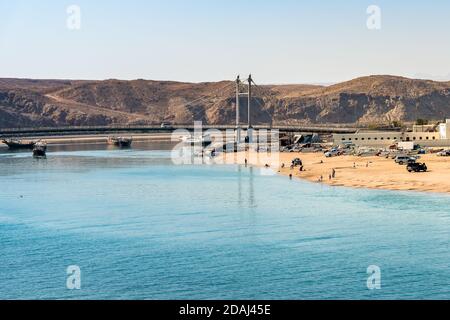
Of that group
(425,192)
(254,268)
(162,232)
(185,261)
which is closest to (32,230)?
(162,232)

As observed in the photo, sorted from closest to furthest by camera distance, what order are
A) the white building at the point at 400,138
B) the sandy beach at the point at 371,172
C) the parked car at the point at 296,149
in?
the sandy beach at the point at 371,172 → the white building at the point at 400,138 → the parked car at the point at 296,149

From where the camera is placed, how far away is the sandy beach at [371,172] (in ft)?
213

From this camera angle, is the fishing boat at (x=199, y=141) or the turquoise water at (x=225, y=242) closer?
the turquoise water at (x=225, y=242)

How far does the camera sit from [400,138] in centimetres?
11806

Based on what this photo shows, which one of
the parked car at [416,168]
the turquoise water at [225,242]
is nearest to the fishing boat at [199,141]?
the parked car at [416,168]

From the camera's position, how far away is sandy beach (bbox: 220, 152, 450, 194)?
64900 mm

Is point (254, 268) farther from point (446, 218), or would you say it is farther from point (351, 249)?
point (446, 218)

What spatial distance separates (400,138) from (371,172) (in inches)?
1700

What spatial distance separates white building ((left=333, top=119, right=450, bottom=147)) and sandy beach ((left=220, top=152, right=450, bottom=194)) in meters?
15.5

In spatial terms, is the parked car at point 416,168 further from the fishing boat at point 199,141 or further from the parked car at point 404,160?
the fishing boat at point 199,141

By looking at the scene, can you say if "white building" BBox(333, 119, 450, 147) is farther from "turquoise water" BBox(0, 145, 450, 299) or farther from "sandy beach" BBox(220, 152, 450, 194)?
"turquoise water" BBox(0, 145, 450, 299)

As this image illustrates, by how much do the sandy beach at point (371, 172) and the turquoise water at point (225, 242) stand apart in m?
3.28

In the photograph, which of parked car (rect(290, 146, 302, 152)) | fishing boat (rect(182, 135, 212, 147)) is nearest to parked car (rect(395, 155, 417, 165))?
parked car (rect(290, 146, 302, 152))

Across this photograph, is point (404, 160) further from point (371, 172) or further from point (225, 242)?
point (225, 242)
